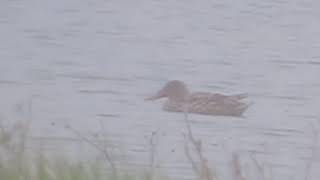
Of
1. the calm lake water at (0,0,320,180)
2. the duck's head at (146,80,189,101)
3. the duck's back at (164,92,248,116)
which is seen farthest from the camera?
the duck's head at (146,80,189,101)

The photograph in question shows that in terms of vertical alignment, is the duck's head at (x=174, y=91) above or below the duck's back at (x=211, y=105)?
below

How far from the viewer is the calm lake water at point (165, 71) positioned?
195 inches

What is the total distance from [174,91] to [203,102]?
7.0 inches

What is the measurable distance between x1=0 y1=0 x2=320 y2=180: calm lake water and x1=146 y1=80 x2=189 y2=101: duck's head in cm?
6

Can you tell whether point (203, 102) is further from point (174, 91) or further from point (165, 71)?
point (165, 71)

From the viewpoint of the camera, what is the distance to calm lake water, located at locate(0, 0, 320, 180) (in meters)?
4.95

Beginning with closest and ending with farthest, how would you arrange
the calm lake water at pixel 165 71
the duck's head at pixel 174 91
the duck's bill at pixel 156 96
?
the calm lake water at pixel 165 71, the duck's head at pixel 174 91, the duck's bill at pixel 156 96

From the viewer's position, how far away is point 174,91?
222 inches

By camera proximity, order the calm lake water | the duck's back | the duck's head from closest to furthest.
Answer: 1. the calm lake water
2. the duck's back
3. the duck's head

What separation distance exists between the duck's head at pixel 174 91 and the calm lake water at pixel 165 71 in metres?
0.06

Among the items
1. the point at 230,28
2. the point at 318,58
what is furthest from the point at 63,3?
the point at 318,58

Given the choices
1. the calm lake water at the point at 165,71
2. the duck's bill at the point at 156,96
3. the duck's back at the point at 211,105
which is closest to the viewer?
the calm lake water at the point at 165,71

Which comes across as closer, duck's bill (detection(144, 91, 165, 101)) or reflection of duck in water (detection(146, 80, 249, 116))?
reflection of duck in water (detection(146, 80, 249, 116))

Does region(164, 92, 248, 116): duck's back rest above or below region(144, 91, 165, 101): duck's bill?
above
